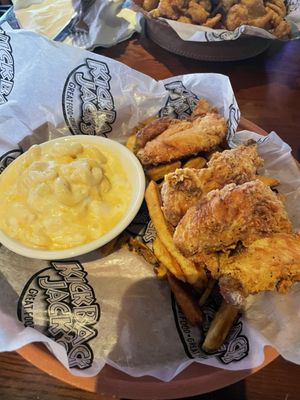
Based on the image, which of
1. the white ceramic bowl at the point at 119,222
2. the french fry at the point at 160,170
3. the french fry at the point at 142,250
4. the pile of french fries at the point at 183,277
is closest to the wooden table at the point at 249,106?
the pile of french fries at the point at 183,277

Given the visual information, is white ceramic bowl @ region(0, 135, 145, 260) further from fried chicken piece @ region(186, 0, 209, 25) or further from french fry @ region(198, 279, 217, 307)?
fried chicken piece @ region(186, 0, 209, 25)

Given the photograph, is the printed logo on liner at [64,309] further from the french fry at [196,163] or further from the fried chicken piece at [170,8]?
the fried chicken piece at [170,8]

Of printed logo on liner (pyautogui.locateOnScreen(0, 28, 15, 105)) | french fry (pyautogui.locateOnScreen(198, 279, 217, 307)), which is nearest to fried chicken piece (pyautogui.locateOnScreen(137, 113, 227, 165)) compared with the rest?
french fry (pyautogui.locateOnScreen(198, 279, 217, 307))

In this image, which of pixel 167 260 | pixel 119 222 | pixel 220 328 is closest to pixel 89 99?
pixel 119 222

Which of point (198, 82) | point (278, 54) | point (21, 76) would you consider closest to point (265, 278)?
point (198, 82)

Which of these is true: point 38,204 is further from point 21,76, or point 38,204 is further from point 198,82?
point 198,82
